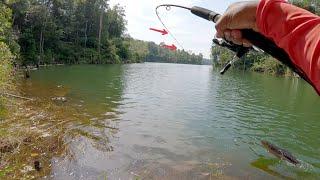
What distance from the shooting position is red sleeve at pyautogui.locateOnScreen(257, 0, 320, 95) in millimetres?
997

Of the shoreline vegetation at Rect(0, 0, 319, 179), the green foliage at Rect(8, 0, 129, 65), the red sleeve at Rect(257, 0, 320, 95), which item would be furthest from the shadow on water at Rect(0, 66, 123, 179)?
the green foliage at Rect(8, 0, 129, 65)

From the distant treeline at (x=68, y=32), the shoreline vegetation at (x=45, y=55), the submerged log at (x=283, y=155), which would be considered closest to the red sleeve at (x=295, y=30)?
the shoreline vegetation at (x=45, y=55)

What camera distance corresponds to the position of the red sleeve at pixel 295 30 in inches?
39.2

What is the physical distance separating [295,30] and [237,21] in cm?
31

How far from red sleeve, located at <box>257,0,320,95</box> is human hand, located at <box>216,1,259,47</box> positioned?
6 cm

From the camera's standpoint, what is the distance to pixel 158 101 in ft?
74.1

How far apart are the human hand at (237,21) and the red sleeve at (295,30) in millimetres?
56

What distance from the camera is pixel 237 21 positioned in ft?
4.43

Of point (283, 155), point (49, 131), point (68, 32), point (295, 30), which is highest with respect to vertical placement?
point (68, 32)

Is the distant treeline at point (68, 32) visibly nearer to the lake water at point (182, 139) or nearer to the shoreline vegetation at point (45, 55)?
Result: the shoreline vegetation at point (45, 55)

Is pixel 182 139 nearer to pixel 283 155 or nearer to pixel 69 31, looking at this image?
pixel 283 155

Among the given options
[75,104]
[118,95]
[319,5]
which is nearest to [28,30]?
[118,95]

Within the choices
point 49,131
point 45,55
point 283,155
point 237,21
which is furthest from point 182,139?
point 45,55

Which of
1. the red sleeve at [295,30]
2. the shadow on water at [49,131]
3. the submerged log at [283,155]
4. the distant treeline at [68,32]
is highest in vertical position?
the distant treeline at [68,32]
